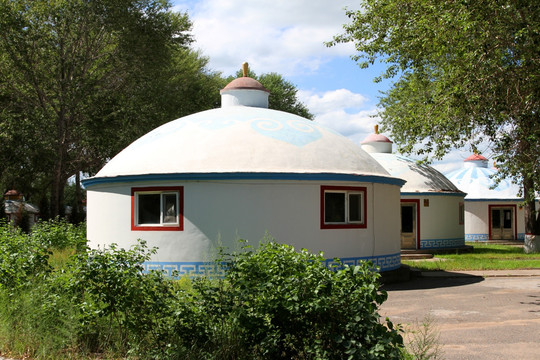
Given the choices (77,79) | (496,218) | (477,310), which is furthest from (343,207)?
(496,218)

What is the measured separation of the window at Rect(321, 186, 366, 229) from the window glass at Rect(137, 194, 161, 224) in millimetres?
3638

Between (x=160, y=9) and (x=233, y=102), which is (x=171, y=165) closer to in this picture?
(x=233, y=102)

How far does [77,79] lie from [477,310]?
20.1m

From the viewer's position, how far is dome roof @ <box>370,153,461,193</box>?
76.0ft

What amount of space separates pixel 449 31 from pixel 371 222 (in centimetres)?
480

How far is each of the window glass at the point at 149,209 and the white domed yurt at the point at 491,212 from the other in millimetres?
22173

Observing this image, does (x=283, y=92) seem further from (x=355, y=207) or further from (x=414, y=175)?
(x=355, y=207)

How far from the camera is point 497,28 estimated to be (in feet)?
33.9

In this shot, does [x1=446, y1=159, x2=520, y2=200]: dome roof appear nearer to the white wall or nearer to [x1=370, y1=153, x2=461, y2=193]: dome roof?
[x1=370, y1=153, x2=461, y2=193]: dome roof

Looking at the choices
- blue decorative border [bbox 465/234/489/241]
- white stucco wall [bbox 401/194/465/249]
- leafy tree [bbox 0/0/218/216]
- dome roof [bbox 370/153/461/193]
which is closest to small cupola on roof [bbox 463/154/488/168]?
blue decorative border [bbox 465/234/489/241]

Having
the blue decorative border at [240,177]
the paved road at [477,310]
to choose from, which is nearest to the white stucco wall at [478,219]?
the paved road at [477,310]

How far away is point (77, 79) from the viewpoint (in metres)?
24.9

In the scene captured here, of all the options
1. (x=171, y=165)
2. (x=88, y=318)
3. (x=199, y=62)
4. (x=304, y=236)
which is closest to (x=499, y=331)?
(x=304, y=236)

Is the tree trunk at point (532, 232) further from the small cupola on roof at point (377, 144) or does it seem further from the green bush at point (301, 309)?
the green bush at point (301, 309)
